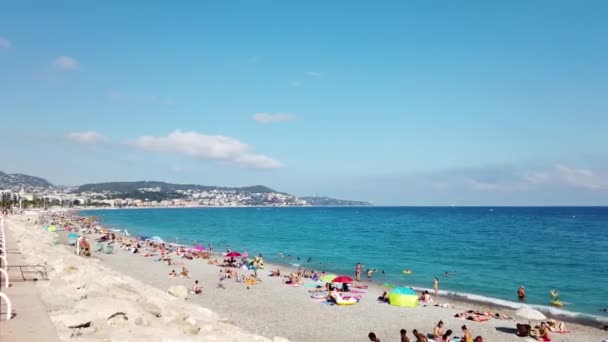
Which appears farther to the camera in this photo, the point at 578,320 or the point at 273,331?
the point at 578,320

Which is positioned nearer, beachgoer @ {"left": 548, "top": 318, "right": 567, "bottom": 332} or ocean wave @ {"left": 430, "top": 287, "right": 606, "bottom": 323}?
beachgoer @ {"left": 548, "top": 318, "right": 567, "bottom": 332}

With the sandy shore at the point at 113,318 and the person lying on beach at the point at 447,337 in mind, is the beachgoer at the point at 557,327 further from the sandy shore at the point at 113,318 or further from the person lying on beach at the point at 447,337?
the sandy shore at the point at 113,318

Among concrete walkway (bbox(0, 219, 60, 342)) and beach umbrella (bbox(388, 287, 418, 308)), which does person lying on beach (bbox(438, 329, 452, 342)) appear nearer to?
beach umbrella (bbox(388, 287, 418, 308))

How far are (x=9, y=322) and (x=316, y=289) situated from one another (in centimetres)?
1954

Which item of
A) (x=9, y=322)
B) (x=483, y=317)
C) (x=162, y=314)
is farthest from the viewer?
(x=483, y=317)

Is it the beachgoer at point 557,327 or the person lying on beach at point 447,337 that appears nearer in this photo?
the person lying on beach at point 447,337

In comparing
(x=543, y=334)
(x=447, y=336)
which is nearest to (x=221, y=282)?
(x=447, y=336)

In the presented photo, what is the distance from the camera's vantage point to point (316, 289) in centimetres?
2811

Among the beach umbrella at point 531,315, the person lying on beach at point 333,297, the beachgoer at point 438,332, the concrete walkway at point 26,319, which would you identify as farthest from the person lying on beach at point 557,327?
the concrete walkway at point 26,319

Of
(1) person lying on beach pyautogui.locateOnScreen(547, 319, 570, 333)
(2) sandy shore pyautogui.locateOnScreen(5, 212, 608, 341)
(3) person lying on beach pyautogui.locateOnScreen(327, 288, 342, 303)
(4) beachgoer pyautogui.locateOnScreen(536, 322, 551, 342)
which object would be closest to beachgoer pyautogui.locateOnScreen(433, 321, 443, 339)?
(2) sandy shore pyautogui.locateOnScreen(5, 212, 608, 341)

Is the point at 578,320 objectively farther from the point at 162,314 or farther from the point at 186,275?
the point at 186,275

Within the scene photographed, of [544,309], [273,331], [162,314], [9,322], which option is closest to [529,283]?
[544,309]

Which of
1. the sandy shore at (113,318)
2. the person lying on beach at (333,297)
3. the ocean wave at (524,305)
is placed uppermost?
the sandy shore at (113,318)

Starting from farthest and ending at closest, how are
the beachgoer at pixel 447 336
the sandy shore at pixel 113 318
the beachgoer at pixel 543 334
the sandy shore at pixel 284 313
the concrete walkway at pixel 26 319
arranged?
the beachgoer at pixel 543 334 → the beachgoer at pixel 447 336 → the sandy shore at pixel 284 313 → the sandy shore at pixel 113 318 → the concrete walkway at pixel 26 319
